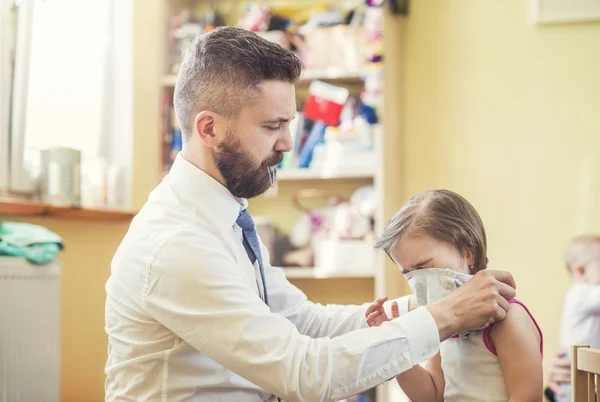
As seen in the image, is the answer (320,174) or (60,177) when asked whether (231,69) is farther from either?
(320,174)

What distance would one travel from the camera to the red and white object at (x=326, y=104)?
353cm

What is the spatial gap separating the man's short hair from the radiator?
1.08 m

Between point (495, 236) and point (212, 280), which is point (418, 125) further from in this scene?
point (212, 280)

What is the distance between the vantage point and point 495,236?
11.4 ft

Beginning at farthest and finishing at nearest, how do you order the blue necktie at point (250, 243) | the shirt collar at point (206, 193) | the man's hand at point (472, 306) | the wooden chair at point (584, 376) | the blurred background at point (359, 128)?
the blurred background at point (359, 128)
the blue necktie at point (250, 243)
the shirt collar at point (206, 193)
the man's hand at point (472, 306)
the wooden chair at point (584, 376)

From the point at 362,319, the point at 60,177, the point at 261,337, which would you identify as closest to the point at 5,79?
the point at 60,177

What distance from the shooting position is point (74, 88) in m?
3.41

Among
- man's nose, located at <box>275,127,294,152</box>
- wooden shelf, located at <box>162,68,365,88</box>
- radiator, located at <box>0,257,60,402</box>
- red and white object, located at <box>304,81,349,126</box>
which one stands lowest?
radiator, located at <box>0,257,60,402</box>

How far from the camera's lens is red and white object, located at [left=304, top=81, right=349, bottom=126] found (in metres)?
3.53

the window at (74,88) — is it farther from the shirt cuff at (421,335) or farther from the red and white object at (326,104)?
the shirt cuff at (421,335)

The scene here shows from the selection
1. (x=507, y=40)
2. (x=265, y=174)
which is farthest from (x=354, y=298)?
(x=265, y=174)

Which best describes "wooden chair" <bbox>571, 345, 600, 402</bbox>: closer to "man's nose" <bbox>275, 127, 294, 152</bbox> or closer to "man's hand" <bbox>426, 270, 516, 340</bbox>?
"man's hand" <bbox>426, 270, 516, 340</bbox>

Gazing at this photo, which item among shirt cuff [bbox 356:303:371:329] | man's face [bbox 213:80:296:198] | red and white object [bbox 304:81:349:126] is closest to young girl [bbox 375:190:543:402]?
shirt cuff [bbox 356:303:371:329]

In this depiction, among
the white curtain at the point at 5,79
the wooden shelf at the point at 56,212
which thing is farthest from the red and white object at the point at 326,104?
the white curtain at the point at 5,79
